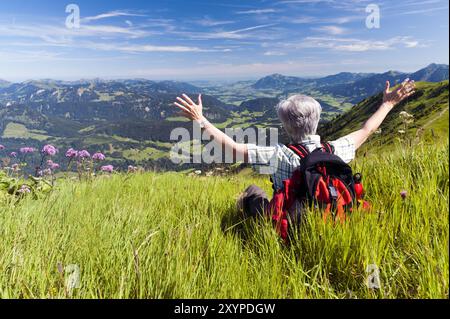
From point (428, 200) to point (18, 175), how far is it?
5.64 metres

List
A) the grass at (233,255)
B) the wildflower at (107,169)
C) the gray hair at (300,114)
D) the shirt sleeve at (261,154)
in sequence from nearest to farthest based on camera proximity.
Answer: the grass at (233,255) < the gray hair at (300,114) < the shirt sleeve at (261,154) < the wildflower at (107,169)

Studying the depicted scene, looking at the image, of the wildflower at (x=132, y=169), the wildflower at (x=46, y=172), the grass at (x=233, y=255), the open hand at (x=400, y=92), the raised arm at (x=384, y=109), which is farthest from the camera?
the wildflower at (x=132, y=169)

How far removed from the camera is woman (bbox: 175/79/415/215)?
3.23 meters

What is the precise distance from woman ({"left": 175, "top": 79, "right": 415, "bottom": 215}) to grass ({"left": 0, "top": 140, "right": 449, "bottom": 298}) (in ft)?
1.81

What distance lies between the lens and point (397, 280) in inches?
80.5

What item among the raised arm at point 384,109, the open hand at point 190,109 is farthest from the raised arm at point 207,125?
the raised arm at point 384,109

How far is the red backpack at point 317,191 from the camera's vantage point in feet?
9.25

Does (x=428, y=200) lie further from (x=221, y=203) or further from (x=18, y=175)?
(x=18, y=175)

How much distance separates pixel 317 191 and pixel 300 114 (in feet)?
2.73

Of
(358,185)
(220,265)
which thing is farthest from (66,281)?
(358,185)

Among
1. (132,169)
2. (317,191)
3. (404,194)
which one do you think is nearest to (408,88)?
(404,194)

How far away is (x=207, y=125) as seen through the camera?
324 centimetres

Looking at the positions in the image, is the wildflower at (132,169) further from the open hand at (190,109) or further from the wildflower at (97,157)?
the open hand at (190,109)

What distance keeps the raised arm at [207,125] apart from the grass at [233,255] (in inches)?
30.5
